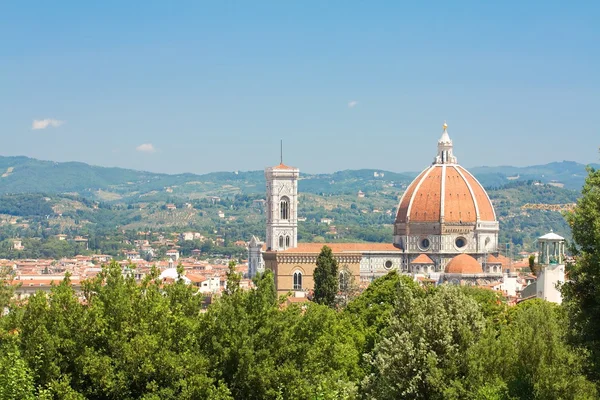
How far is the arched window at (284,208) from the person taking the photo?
117 m

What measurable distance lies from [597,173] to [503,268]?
93025mm

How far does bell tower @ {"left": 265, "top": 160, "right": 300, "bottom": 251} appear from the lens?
116m

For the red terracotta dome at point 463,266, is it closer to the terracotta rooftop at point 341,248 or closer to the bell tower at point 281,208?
the terracotta rooftop at point 341,248

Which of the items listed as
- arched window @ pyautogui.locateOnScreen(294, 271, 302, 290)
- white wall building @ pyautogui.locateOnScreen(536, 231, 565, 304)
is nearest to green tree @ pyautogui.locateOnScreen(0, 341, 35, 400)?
white wall building @ pyautogui.locateOnScreen(536, 231, 565, 304)

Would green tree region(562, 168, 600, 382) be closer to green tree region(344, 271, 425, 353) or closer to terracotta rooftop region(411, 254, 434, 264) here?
green tree region(344, 271, 425, 353)

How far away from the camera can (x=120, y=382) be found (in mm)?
30969

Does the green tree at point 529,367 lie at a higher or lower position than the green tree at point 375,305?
higher

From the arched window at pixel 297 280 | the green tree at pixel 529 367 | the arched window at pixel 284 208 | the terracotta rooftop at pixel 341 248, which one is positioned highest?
the arched window at pixel 284 208

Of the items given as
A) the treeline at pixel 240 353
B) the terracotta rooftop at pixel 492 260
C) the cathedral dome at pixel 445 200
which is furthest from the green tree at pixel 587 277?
the cathedral dome at pixel 445 200

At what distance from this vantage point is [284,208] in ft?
384

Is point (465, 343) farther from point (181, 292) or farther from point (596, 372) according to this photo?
point (181, 292)

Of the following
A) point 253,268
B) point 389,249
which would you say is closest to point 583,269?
point 389,249

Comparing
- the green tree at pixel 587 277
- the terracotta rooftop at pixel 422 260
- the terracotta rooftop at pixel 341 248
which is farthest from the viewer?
the terracotta rooftop at pixel 422 260

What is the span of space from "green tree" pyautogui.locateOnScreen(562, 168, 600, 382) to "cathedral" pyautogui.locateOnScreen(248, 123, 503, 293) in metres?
79.4
